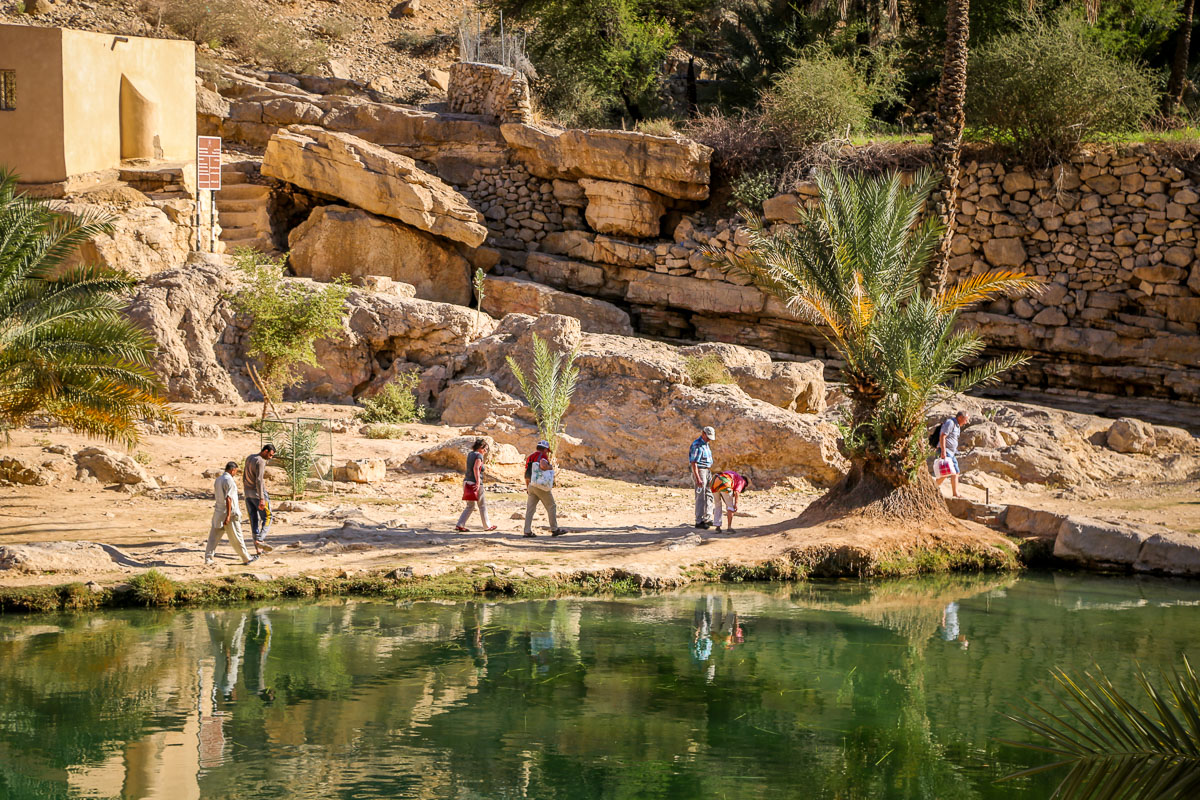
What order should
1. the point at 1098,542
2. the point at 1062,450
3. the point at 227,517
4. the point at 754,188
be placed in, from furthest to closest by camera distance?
the point at 754,188
the point at 1062,450
the point at 1098,542
the point at 227,517

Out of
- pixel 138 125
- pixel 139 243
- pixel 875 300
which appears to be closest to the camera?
pixel 875 300

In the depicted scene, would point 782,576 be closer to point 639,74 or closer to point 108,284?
point 108,284

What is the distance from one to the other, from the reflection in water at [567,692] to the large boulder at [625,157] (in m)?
14.5

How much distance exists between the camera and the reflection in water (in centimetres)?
774

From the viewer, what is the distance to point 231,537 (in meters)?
12.0

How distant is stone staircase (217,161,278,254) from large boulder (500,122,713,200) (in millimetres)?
5706

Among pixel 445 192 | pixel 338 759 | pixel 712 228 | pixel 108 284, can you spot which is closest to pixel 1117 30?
pixel 712 228

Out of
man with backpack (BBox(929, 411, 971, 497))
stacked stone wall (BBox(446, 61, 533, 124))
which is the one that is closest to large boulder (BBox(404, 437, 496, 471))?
man with backpack (BBox(929, 411, 971, 497))

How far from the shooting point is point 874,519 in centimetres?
1405

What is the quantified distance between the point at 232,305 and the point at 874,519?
11.7m

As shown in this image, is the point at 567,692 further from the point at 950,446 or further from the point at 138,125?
the point at 138,125

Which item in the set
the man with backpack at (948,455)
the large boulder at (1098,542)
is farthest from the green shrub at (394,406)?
the large boulder at (1098,542)

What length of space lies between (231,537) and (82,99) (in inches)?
517

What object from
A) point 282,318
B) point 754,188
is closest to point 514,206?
point 754,188
